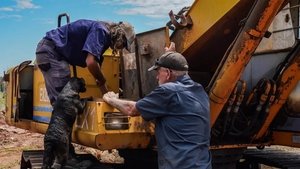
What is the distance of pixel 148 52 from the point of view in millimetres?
5504

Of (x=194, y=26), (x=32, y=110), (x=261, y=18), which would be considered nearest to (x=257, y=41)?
(x=261, y=18)

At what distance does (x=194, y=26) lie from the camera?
5160 millimetres

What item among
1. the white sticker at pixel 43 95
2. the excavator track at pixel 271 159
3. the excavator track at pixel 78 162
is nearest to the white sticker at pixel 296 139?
the excavator track at pixel 271 159

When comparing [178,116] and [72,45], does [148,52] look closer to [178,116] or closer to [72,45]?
[72,45]

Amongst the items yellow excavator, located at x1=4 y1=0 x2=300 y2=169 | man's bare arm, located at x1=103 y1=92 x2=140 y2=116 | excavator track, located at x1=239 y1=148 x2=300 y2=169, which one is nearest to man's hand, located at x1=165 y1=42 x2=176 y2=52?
yellow excavator, located at x1=4 y1=0 x2=300 y2=169

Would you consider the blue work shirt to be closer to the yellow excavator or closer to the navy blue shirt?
the yellow excavator

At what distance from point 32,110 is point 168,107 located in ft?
14.0

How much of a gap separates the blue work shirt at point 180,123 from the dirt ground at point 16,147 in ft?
19.5

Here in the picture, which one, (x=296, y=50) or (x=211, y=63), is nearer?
(x=296, y=50)

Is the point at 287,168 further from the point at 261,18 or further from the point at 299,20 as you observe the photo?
the point at 261,18

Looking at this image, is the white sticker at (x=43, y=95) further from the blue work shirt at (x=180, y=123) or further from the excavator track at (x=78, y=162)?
the blue work shirt at (x=180, y=123)

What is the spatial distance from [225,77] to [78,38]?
1687 mm

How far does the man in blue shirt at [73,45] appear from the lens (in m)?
5.31

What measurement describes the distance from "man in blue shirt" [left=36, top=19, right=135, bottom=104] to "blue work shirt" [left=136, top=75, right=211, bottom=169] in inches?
68.8
